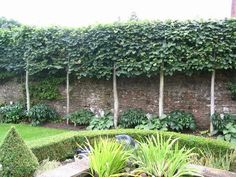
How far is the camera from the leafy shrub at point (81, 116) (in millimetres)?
9320

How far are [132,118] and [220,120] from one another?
221 cm

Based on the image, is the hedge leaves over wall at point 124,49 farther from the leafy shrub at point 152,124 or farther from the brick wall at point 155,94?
the leafy shrub at point 152,124

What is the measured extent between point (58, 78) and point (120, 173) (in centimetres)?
674

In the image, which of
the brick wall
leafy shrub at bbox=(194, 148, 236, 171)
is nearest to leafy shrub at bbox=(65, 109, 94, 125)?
the brick wall

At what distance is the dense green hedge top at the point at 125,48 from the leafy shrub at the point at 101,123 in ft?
3.89

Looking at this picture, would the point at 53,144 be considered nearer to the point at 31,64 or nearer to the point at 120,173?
the point at 120,173

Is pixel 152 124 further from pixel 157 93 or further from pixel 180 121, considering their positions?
pixel 157 93

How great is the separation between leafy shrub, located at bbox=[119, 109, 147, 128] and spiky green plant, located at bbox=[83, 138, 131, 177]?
4776mm

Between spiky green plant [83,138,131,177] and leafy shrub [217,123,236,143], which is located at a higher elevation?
spiky green plant [83,138,131,177]

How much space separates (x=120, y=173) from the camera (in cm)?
378

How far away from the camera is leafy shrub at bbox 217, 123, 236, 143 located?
7.56 m

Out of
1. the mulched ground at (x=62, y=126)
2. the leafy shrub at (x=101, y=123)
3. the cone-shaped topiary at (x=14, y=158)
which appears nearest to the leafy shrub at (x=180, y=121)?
the leafy shrub at (x=101, y=123)

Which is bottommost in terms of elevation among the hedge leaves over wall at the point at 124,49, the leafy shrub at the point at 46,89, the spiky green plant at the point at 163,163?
the spiky green plant at the point at 163,163

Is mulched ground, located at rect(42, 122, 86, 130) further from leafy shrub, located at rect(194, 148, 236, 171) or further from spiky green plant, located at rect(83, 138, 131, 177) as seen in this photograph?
spiky green plant, located at rect(83, 138, 131, 177)
